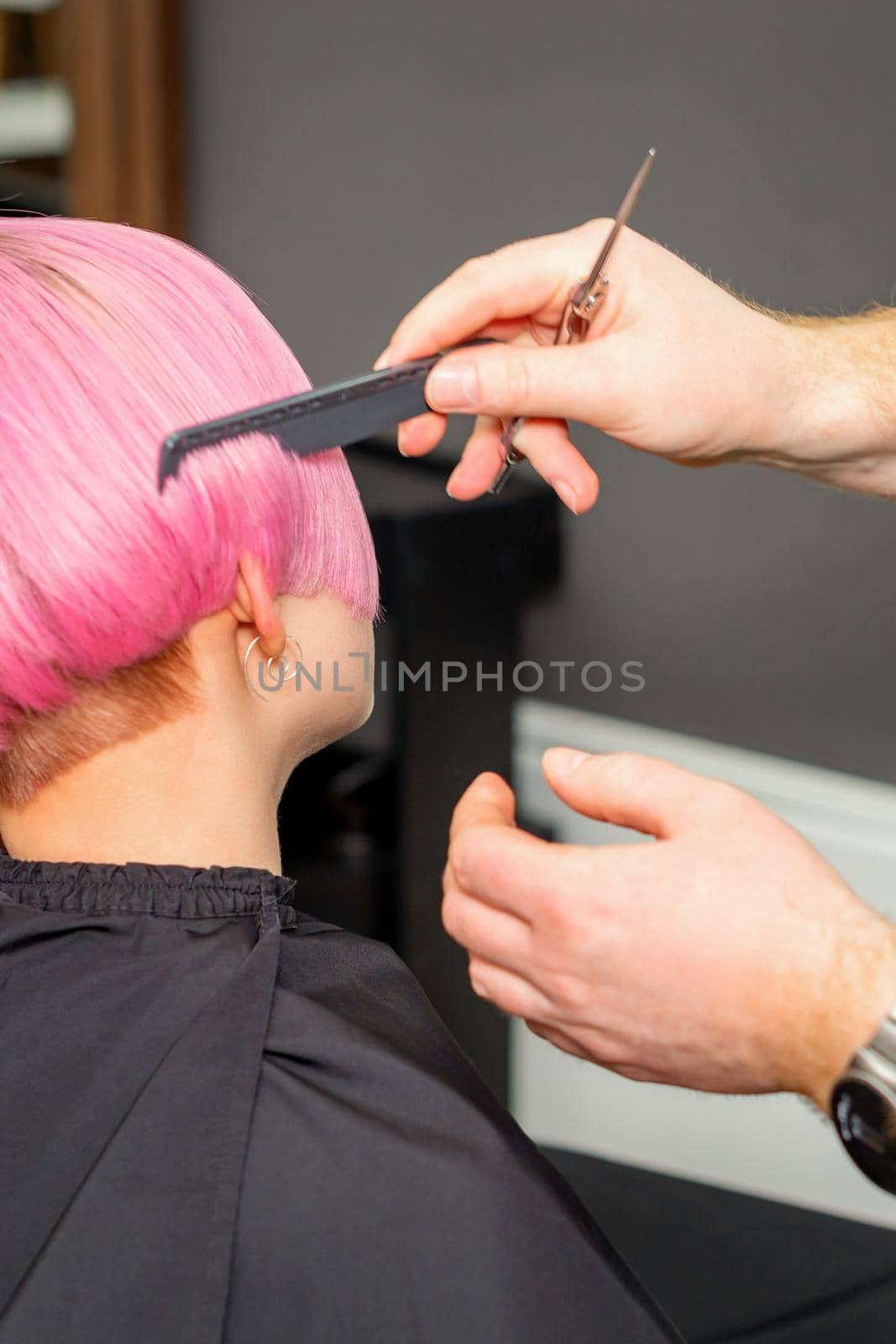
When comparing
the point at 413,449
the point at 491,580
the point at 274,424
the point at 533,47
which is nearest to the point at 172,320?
the point at 274,424

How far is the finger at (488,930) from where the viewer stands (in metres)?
0.79

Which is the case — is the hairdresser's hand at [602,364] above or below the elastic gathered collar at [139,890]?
above

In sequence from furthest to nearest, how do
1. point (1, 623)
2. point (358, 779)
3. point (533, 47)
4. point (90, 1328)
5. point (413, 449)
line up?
1. point (358, 779)
2. point (533, 47)
3. point (413, 449)
4. point (1, 623)
5. point (90, 1328)

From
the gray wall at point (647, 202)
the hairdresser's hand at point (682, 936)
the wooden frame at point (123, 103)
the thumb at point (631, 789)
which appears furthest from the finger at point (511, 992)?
the wooden frame at point (123, 103)

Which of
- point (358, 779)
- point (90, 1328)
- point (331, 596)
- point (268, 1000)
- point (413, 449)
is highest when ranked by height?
point (413, 449)

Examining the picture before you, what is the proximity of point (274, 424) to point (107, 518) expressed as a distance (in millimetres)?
126

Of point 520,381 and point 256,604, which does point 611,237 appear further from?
point 256,604

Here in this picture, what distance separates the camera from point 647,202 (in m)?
1.88

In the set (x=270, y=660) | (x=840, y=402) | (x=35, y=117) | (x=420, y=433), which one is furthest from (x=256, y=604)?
(x=35, y=117)

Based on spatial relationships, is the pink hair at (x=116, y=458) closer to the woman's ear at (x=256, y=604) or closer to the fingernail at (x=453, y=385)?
the woman's ear at (x=256, y=604)

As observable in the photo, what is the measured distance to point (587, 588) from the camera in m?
2.09

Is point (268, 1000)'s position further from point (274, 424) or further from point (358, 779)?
point (358, 779)

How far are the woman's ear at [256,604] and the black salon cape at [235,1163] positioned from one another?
0.59 ft

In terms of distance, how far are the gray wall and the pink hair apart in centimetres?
115
